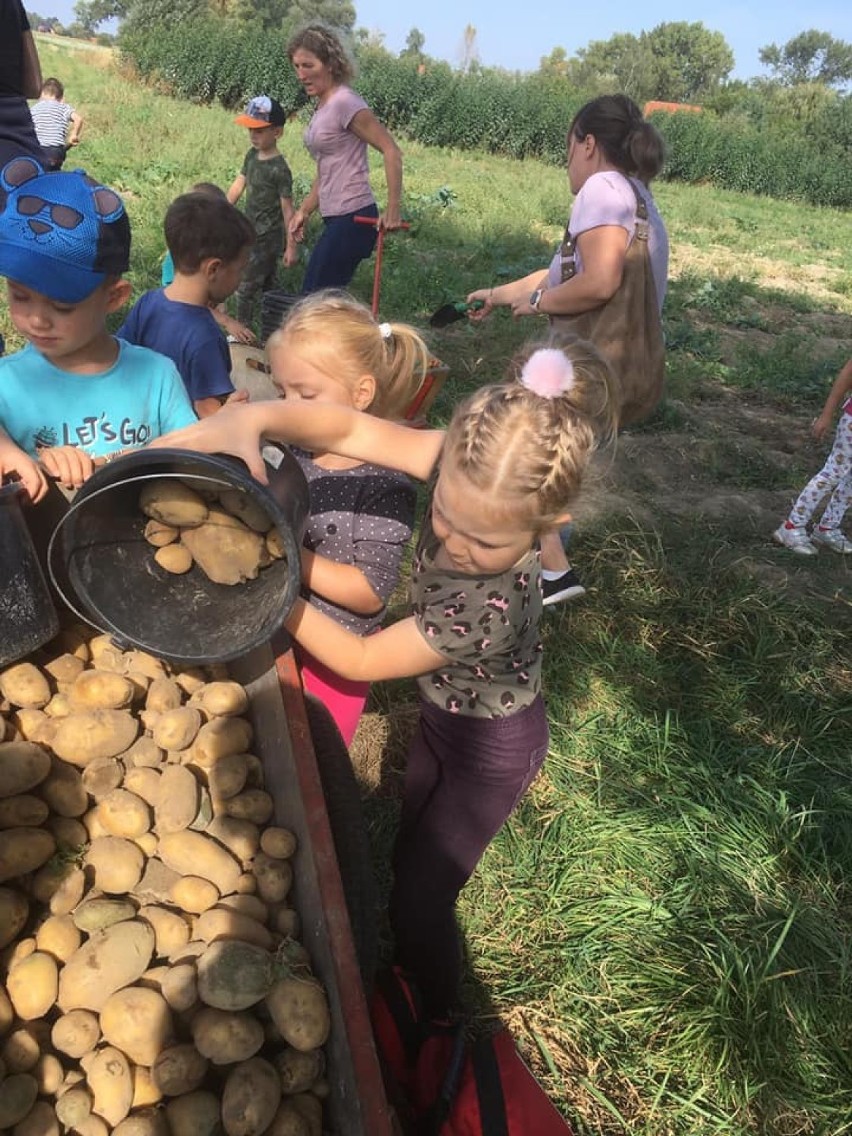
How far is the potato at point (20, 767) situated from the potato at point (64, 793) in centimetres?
3

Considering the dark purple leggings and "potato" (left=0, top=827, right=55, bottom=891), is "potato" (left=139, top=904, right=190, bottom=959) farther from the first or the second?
the dark purple leggings

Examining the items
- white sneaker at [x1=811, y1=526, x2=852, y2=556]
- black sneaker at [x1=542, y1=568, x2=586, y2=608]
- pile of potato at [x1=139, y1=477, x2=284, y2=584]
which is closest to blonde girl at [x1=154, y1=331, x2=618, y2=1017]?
pile of potato at [x1=139, y1=477, x2=284, y2=584]

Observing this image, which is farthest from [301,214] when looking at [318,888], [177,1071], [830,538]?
[177,1071]

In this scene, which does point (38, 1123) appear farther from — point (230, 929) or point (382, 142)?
point (382, 142)

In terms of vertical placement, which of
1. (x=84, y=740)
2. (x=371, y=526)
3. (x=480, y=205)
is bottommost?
(x=480, y=205)

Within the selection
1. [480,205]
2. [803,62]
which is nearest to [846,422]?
[480,205]

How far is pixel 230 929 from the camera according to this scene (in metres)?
1.32

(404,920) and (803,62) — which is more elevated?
(803,62)

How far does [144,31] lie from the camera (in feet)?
90.0

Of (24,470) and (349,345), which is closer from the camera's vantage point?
(24,470)

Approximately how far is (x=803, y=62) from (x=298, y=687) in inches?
4609

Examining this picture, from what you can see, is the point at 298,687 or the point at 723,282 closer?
the point at 298,687

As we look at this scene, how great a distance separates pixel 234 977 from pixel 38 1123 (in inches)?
11.9

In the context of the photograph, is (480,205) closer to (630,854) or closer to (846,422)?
(846,422)
